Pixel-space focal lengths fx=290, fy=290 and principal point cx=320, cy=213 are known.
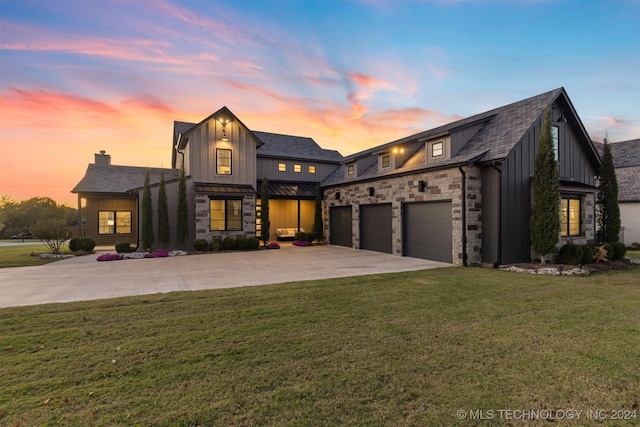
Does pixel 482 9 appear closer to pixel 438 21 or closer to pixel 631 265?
pixel 438 21

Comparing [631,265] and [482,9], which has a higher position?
[482,9]

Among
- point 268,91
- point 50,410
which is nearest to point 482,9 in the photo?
point 268,91

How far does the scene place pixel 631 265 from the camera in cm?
1042

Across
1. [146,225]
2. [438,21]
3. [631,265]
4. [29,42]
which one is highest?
[438,21]

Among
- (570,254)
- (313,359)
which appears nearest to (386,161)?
(570,254)

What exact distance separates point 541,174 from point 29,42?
1756 cm

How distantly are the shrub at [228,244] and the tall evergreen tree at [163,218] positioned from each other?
2.77m

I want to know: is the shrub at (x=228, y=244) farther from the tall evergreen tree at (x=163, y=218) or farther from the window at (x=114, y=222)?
the window at (x=114, y=222)

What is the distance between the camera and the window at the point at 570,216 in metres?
11.4

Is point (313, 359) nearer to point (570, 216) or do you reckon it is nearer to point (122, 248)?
point (570, 216)

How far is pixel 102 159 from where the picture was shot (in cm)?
2138

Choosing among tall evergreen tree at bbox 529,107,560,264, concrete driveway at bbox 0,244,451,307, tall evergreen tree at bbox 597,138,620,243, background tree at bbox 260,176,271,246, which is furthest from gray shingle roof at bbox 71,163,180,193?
tall evergreen tree at bbox 597,138,620,243

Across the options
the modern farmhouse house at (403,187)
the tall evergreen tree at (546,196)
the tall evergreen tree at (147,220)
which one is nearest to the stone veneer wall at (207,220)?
the modern farmhouse house at (403,187)

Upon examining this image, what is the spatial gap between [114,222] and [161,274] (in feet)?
41.5
